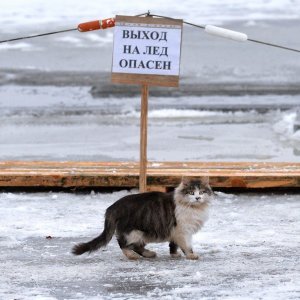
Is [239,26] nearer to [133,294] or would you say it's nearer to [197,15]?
[197,15]

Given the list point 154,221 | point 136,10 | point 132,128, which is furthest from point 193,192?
point 136,10

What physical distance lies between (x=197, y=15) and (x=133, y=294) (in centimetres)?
1525

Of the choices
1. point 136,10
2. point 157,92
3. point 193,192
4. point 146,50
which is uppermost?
point 136,10

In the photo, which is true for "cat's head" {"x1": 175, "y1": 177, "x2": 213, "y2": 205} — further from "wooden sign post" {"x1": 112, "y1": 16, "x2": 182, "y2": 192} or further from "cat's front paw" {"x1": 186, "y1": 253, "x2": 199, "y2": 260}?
"wooden sign post" {"x1": 112, "y1": 16, "x2": 182, "y2": 192}

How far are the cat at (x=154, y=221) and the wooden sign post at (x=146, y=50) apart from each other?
131 cm

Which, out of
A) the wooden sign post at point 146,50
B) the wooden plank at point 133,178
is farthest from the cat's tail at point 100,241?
the wooden plank at point 133,178

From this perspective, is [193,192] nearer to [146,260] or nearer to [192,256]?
[192,256]

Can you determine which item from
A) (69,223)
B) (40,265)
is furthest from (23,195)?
(40,265)

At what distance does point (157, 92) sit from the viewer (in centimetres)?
1589

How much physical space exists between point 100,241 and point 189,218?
0.61 m

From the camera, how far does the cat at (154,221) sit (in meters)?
6.82

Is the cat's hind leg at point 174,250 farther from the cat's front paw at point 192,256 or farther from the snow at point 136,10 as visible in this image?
the snow at point 136,10

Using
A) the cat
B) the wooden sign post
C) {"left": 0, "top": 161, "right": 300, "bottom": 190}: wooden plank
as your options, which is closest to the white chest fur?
the cat

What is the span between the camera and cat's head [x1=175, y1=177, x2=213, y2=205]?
6.84 metres
